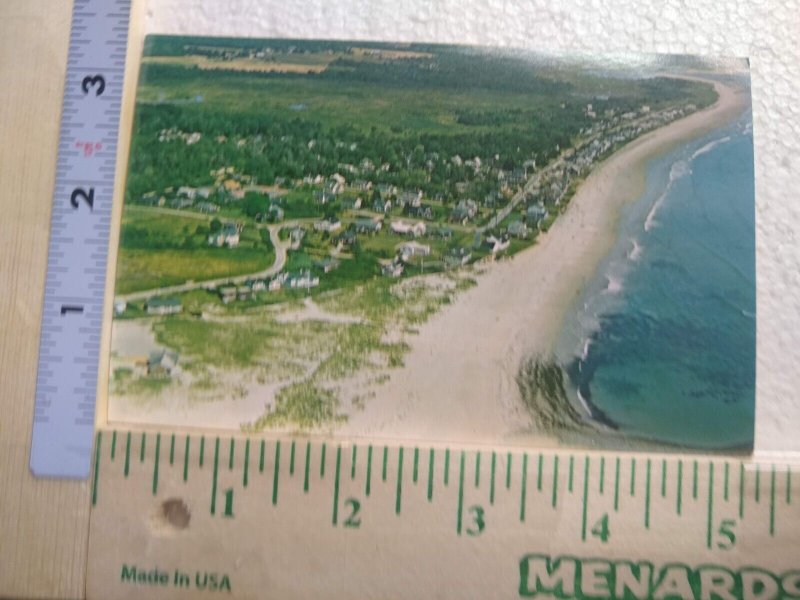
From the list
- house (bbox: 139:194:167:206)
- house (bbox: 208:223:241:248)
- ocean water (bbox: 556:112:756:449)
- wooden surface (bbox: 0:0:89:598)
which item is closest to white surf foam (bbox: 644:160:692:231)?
ocean water (bbox: 556:112:756:449)

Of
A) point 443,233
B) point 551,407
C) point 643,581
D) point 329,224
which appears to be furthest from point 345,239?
point 643,581

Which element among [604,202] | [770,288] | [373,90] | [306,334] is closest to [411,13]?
[373,90]

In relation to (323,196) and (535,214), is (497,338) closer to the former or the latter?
(535,214)

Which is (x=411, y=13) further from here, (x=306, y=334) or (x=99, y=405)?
(x=99, y=405)

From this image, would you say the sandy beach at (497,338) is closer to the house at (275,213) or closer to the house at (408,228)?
the house at (408,228)

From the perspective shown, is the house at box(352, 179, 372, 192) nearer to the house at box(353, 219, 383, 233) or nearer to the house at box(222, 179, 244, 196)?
the house at box(353, 219, 383, 233)

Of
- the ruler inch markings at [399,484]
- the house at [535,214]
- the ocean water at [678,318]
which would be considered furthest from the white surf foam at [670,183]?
the ruler inch markings at [399,484]

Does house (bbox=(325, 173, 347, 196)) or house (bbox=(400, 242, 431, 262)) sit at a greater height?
house (bbox=(325, 173, 347, 196))
